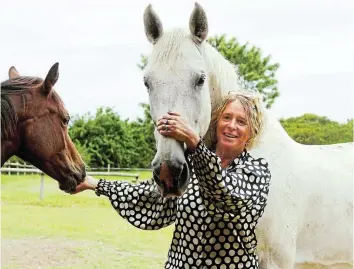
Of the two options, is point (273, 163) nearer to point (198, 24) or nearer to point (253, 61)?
point (198, 24)

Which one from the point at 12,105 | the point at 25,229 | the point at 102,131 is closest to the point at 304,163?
the point at 12,105

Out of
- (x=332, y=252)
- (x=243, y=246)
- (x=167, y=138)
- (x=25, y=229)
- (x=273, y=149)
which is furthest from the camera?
(x=25, y=229)

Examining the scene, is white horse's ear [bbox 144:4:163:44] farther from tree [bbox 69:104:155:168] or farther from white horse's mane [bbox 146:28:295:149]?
tree [bbox 69:104:155:168]

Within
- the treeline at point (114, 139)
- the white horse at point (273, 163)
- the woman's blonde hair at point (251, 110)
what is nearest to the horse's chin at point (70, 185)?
the white horse at point (273, 163)

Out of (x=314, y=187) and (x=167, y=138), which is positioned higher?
(x=167, y=138)

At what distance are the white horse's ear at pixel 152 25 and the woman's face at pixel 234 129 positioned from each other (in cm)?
59

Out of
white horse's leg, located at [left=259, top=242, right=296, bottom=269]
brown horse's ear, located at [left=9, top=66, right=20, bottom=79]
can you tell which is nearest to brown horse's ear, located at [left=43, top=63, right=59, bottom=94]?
brown horse's ear, located at [left=9, top=66, right=20, bottom=79]

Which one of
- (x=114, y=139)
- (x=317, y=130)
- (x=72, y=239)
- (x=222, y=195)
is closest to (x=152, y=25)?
(x=222, y=195)

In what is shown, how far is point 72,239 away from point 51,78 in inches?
261

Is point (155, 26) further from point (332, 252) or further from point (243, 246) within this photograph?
point (332, 252)

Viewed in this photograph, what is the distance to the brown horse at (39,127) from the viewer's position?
2685mm

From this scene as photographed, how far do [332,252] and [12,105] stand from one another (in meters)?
2.23

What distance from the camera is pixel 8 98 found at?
2.63 meters

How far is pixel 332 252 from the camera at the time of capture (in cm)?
333
